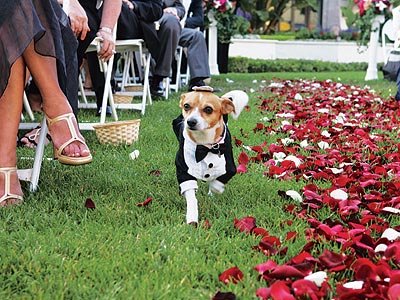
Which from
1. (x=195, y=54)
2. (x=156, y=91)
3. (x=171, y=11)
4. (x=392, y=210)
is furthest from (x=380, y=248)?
(x=195, y=54)

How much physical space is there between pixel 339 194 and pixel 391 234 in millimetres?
462

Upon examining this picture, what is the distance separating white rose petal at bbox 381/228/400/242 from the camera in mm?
1865

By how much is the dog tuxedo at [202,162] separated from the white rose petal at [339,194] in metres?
0.38

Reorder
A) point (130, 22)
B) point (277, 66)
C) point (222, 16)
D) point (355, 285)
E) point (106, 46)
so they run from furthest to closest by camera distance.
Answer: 1. point (277, 66)
2. point (222, 16)
3. point (130, 22)
4. point (106, 46)
5. point (355, 285)

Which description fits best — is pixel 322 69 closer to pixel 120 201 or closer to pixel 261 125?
pixel 261 125

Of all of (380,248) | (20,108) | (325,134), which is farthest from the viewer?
(325,134)

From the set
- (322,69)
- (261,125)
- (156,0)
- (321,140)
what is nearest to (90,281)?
(321,140)

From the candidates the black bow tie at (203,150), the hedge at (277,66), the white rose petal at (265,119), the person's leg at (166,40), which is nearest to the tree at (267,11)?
the hedge at (277,66)

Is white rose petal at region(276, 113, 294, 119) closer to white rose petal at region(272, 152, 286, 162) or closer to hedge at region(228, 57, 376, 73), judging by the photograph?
white rose petal at region(272, 152, 286, 162)

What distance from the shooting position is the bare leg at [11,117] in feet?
7.62

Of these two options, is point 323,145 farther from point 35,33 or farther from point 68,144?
point 35,33

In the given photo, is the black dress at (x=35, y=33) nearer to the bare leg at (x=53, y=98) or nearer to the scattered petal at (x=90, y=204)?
the bare leg at (x=53, y=98)

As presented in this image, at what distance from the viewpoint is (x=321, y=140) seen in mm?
3609

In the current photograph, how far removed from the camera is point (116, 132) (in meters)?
3.46
